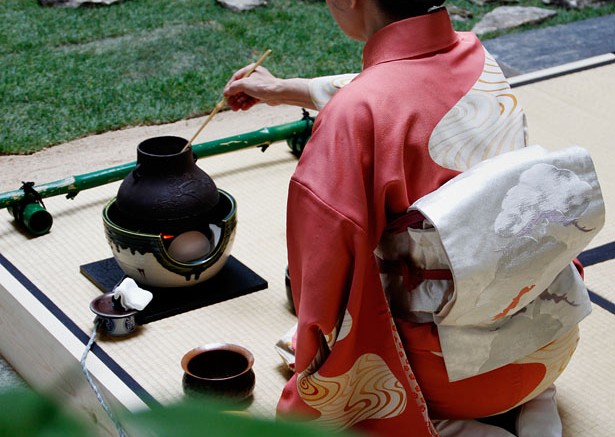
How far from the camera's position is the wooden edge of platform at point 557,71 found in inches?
158

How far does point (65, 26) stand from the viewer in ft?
18.5

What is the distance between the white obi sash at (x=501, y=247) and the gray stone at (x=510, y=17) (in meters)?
4.07

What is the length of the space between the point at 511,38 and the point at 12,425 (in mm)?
5138

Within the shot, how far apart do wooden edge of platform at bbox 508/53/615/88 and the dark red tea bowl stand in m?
2.30

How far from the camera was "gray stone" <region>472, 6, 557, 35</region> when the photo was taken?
18.7 feet

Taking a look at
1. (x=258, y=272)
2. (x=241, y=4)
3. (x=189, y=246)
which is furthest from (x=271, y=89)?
(x=241, y=4)

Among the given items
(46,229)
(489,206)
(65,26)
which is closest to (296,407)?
Result: (489,206)

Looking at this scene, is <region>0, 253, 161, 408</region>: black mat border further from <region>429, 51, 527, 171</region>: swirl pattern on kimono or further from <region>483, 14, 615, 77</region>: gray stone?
<region>483, 14, 615, 77</region>: gray stone

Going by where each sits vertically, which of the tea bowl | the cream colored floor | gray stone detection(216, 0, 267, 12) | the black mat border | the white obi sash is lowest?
gray stone detection(216, 0, 267, 12)

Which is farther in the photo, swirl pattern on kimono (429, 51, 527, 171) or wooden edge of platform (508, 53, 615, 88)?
wooden edge of platform (508, 53, 615, 88)

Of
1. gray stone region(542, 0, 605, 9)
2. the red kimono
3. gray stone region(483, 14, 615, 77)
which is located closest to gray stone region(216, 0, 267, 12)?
gray stone region(483, 14, 615, 77)

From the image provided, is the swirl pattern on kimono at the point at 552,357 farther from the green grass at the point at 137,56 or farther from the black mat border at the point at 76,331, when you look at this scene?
the green grass at the point at 137,56

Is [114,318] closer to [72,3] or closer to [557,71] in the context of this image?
[557,71]

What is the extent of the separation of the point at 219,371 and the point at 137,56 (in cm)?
342
